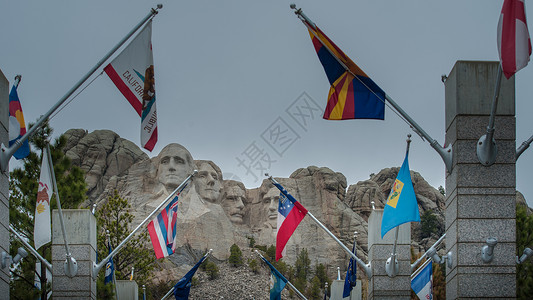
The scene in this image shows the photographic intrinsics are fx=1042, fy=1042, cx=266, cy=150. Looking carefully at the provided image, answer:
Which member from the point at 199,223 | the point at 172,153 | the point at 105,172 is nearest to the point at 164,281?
the point at 199,223

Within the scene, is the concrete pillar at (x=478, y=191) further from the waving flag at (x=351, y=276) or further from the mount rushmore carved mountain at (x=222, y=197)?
the mount rushmore carved mountain at (x=222, y=197)

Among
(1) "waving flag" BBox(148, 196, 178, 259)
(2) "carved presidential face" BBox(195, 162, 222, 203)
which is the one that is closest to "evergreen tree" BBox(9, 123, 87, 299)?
(1) "waving flag" BBox(148, 196, 178, 259)

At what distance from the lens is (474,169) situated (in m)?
18.5

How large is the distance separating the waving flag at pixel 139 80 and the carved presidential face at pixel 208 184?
1917 inches

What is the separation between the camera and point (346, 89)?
68.3 feet

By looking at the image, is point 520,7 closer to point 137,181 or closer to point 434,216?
point 137,181

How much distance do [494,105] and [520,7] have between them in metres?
1.80

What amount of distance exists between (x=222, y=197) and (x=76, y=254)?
52.5 metres

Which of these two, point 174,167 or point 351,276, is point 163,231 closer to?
point 351,276

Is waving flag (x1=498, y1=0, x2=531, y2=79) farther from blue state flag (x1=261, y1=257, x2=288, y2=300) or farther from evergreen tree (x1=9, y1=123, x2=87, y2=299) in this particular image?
evergreen tree (x1=9, y1=123, x2=87, y2=299)

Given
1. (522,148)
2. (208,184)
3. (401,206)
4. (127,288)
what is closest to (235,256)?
(208,184)

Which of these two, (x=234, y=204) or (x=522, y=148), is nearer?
(x=522, y=148)

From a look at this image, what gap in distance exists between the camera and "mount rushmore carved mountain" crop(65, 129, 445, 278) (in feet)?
221

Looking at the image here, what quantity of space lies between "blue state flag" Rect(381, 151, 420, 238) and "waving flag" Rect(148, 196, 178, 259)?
28.4 ft
